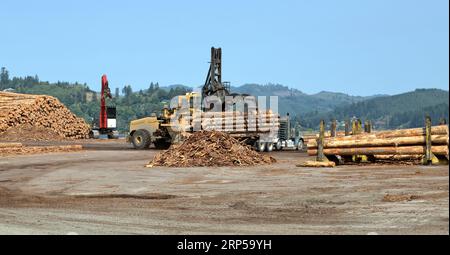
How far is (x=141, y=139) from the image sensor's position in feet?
131

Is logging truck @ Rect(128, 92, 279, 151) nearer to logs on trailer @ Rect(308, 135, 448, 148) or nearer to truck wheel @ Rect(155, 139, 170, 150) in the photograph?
truck wheel @ Rect(155, 139, 170, 150)

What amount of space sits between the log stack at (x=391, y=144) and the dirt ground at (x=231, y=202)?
1636 millimetres

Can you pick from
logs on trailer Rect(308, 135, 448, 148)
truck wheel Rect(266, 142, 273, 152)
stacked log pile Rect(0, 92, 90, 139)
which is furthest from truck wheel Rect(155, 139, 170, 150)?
stacked log pile Rect(0, 92, 90, 139)

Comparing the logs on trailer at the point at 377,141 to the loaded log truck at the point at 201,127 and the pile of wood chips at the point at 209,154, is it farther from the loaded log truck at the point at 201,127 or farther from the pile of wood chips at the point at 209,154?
the loaded log truck at the point at 201,127

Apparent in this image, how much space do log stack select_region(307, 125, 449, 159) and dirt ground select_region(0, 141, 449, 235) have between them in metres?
1.64

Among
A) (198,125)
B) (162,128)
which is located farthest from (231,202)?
(162,128)

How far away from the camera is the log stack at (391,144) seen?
21.4m

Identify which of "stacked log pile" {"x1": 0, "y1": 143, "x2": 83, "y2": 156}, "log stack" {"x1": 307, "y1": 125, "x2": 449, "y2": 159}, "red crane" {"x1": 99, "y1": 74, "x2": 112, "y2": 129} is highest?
"red crane" {"x1": 99, "y1": 74, "x2": 112, "y2": 129}

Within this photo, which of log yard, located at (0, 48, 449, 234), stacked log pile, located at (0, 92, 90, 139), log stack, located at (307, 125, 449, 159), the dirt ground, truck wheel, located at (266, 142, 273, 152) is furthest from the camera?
stacked log pile, located at (0, 92, 90, 139)

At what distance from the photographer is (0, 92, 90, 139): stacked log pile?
56.1 metres

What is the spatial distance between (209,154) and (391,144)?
6937 mm
